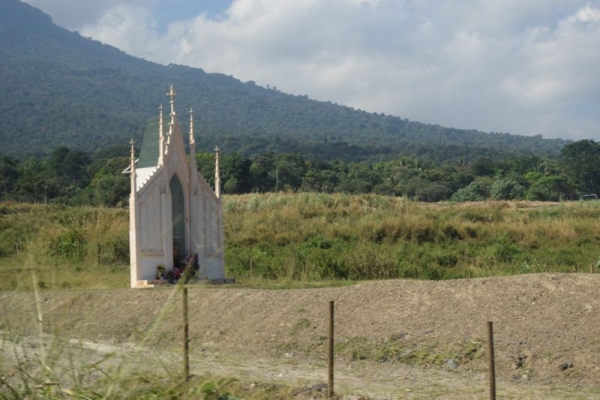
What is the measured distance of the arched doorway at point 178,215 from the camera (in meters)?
17.7

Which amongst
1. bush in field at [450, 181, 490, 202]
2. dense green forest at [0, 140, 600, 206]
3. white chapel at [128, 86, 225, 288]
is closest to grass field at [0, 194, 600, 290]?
white chapel at [128, 86, 225, 288]

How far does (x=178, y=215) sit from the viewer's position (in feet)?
57.9

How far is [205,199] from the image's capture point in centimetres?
1811

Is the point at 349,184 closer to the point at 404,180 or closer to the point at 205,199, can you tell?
the point at 404,180

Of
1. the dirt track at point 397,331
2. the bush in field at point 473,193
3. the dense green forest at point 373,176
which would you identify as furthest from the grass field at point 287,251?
the dense green forest at point 373,176

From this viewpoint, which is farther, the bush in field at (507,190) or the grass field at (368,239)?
the bush in field at (507,190)

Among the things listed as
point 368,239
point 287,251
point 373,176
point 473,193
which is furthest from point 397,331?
point 373,176

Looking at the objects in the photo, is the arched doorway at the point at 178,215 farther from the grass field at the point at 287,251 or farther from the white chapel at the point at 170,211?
the grass field at the point at 287,251

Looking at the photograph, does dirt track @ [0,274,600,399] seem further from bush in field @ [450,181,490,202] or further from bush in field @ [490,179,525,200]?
bush in field @ [450,181,490,202]

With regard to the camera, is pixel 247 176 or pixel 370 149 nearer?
pixel 247 176

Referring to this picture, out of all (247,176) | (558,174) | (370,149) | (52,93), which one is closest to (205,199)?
(247,176)

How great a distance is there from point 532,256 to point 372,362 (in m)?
16.5

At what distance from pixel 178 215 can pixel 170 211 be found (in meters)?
0.44

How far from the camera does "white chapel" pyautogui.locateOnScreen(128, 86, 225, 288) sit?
1678 cm
